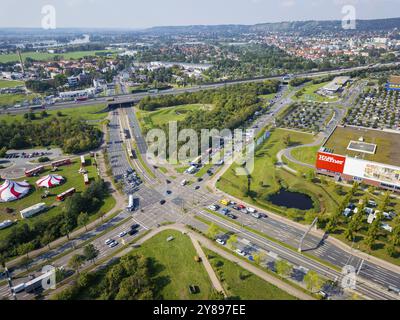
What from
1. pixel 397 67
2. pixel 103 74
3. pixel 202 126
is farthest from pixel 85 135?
pixel 397 67

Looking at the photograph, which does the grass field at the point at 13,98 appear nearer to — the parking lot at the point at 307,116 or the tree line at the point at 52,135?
the tree line at the point at 52,135

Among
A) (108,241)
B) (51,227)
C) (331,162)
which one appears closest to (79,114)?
(51,227)

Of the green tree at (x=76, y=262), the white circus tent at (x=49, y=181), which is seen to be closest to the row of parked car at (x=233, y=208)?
the green tree at (x=76, y=262)

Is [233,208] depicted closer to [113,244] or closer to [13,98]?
[113,244]

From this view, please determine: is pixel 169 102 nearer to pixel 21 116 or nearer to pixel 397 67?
pixel 21 116

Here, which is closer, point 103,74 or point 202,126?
→ point 202,126

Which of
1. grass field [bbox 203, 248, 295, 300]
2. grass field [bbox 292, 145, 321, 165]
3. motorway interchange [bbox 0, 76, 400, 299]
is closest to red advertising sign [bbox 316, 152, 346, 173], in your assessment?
grass field [bbox 292, 145, 321, 165]

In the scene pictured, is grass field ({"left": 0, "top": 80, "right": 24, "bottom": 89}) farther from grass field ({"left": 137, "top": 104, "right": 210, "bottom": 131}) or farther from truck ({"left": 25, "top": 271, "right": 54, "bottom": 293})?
truck ({"left": 25, "top": 271, "right": 54, "bottom": 293})
